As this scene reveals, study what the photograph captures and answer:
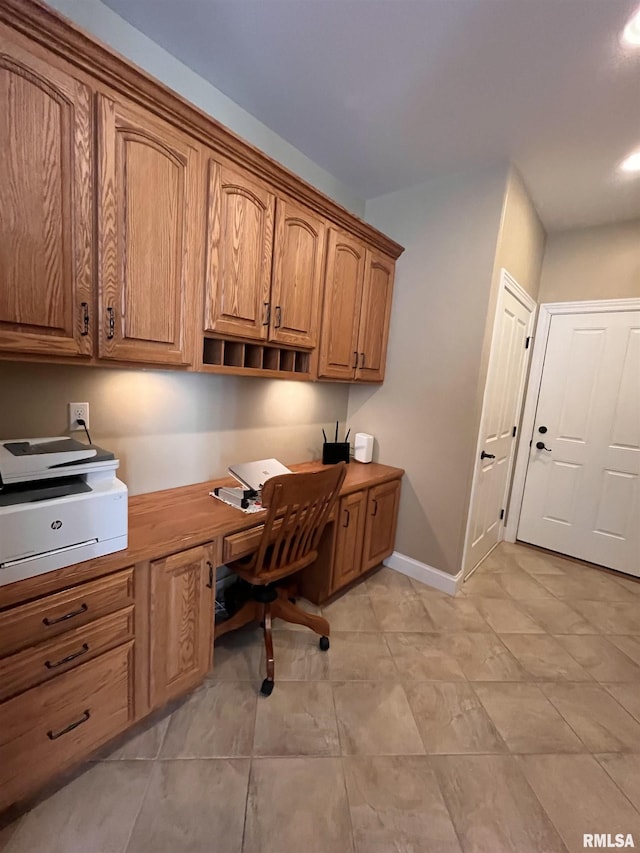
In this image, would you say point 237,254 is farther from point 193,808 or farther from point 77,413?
point 193,808

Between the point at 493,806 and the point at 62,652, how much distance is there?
1551mm

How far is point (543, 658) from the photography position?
6.53 feet

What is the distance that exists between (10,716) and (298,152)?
2.93 meters

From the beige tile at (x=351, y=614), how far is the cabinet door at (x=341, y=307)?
148cm

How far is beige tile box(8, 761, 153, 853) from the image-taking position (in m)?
1.08

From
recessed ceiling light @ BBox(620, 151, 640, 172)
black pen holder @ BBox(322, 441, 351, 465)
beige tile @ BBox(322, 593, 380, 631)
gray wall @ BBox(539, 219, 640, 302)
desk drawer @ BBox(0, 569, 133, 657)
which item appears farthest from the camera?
gray wall @ BBox(539, 219, 640, 302)

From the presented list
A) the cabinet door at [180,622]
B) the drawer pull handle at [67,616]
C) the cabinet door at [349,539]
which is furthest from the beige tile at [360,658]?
the drawer pull handle at [67,616]

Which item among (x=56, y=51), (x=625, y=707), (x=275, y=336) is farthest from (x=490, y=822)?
(x=56, y=51)

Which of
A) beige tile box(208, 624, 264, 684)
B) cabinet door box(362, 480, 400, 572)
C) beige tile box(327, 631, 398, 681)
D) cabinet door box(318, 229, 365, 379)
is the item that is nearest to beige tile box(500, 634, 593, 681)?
beige tile box(327, 631, 398, 681)

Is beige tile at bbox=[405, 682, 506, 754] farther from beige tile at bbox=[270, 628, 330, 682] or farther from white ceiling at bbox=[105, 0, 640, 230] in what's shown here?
white ceiling at bbox=[105, 0, 640, 230]

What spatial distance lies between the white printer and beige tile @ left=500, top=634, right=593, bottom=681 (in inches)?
83.6

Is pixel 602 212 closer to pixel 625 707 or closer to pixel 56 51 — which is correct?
pixel 625 707

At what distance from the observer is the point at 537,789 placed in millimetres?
1324

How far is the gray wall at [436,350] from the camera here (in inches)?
90.5
